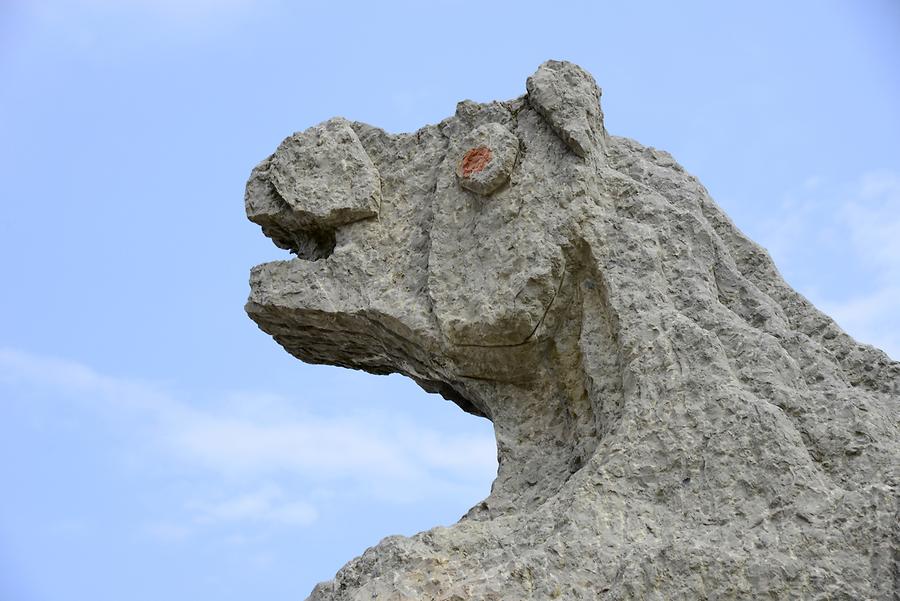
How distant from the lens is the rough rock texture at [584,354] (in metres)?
4.16

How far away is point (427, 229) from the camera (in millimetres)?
5383

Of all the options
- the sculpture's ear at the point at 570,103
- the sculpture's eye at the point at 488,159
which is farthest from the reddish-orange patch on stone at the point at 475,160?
the sculpture's ear at the point at 570,103

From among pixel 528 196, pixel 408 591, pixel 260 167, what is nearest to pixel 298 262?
A: pixel 260 167

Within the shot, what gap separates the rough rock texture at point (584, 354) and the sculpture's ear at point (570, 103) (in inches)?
0.5

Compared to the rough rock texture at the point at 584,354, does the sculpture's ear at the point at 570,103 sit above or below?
above

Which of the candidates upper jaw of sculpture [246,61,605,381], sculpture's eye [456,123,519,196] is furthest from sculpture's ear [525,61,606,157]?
sculpture's eye [456,123,519,196]

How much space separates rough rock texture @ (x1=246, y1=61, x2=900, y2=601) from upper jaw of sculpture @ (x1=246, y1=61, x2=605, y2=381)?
0.01 meters

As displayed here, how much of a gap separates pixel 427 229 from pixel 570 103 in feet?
2.77

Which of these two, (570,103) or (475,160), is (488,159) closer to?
(475,160)

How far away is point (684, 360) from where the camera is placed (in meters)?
4.57

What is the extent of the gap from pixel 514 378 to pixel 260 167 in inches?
65.8

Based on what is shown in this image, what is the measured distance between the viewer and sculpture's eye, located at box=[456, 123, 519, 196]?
516cm

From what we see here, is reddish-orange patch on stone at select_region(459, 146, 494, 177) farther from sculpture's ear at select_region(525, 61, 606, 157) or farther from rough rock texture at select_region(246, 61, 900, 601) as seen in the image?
sculpture's ear at select_region(525, 61, 606, 157)

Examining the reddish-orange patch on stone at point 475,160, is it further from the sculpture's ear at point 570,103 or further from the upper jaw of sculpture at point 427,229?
the sculpture's ear at point 570,103
